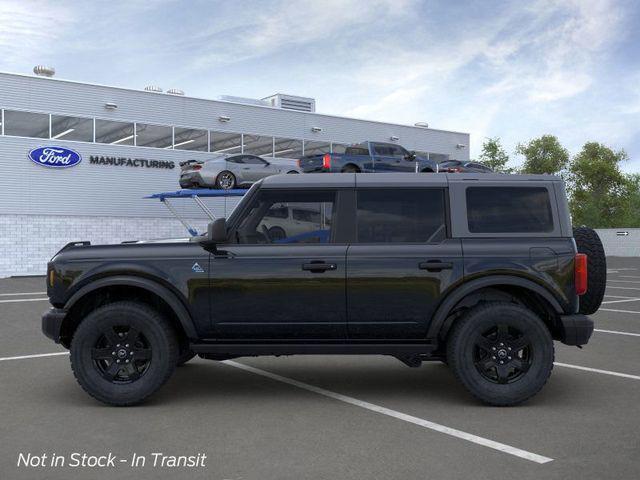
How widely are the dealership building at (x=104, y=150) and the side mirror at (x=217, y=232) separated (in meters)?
21.9

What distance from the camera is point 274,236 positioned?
19.3 feet

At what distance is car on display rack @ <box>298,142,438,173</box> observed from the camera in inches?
775

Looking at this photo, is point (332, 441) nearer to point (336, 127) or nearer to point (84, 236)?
point (84, 236)

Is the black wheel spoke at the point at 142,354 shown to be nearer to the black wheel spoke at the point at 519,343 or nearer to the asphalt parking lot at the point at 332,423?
the asphalt parking lot at the point at 332,423

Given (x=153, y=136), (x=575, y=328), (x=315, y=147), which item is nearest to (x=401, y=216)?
(x=575, y=328)

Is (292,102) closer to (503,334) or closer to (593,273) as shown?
(593,273)

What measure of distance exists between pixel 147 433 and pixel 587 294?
393cm

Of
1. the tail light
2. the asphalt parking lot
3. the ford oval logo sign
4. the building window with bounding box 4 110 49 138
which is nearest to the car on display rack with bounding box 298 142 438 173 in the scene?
the asphalt parking lot

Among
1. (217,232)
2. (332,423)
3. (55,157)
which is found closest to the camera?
(332,423)

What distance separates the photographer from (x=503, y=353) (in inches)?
226

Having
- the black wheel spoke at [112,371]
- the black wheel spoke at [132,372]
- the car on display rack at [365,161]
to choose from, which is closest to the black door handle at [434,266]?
the black wheel spoke at [132,372]

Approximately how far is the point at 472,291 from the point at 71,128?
2578cm

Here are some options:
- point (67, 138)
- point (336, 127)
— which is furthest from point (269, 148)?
point (67, 138)

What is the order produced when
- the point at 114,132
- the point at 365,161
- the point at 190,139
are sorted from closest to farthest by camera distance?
the point at 365,161, the point at 114,132, the point at 190,139
